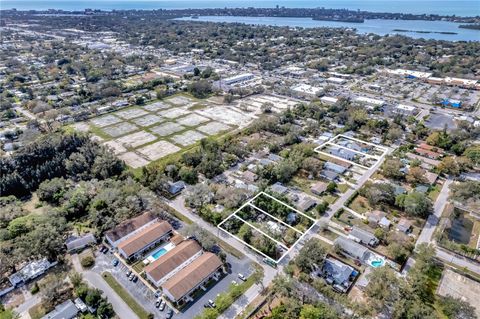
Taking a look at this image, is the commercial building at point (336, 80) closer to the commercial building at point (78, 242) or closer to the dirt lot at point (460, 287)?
the dirt lot at point (460, 287)

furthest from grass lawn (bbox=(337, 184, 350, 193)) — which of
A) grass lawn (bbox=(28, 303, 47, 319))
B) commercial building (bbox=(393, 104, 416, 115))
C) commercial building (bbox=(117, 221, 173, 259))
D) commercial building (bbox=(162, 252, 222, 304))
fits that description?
grass lawn (bbox=(28, 303, 47, 319))

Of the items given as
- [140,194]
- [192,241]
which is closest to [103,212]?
[140,194]

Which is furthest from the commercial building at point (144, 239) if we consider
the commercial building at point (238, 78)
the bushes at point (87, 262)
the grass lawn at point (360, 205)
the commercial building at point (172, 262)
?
the commercial building at point (238, 78)

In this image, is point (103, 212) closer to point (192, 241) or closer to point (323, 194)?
point (192, 241)

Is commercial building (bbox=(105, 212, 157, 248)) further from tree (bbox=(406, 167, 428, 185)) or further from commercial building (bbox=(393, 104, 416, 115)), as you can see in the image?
commercial building (bbox=(393, 104, 416, 115))

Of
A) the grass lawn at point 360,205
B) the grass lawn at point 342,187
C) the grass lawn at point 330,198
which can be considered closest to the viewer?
the grass lawn at point 360,205
